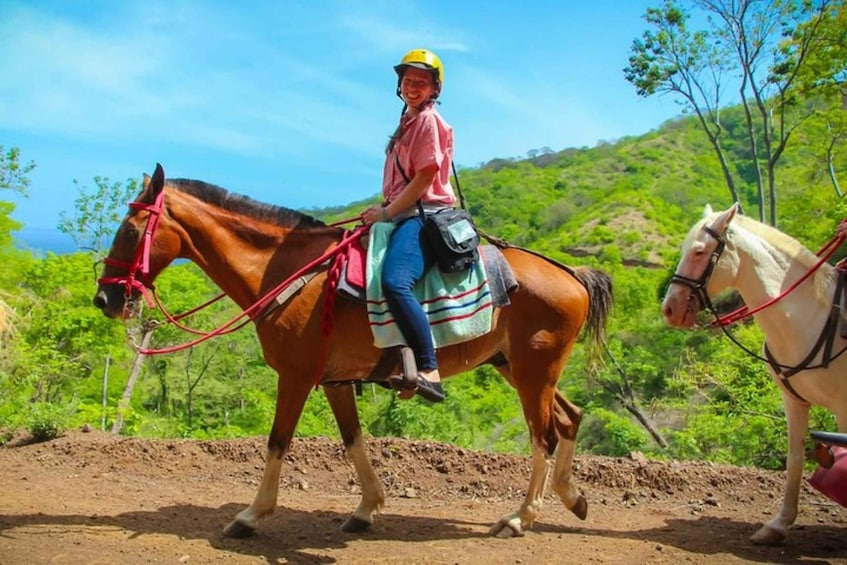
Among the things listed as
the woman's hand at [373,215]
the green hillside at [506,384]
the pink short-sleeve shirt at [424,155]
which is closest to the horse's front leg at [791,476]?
the green hillside at [506,384]

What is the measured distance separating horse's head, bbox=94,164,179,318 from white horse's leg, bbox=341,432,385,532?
5.93 feet

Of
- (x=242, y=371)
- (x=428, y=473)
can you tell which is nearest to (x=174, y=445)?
(x=428, y=473)

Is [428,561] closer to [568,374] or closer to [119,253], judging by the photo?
[119,253]

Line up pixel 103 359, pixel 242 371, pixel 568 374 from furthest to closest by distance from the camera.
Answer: pixel 242 371 < pixel 568 374 < pixel 103 359

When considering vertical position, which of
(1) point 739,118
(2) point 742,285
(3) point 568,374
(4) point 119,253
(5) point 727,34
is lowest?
(3) point 568,374

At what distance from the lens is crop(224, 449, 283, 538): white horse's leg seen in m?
4.56

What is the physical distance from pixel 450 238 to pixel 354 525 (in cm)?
214

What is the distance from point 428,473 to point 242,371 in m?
30.3

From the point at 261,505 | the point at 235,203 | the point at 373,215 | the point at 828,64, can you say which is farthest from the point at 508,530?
the point at 828,64

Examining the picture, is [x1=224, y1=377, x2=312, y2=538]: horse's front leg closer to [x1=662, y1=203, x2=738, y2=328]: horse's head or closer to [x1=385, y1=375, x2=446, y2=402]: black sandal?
[x1=385, y1=375, x2=446, y2=402]: black sandal

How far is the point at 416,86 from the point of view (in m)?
4.66

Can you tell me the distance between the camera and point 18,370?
10.9 metres

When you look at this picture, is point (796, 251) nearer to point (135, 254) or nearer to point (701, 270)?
point (701, 270)

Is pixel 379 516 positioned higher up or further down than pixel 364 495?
further down
